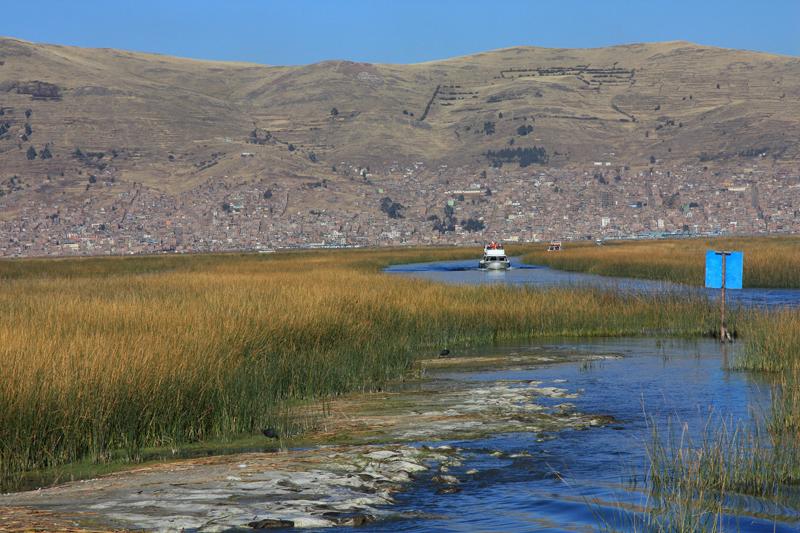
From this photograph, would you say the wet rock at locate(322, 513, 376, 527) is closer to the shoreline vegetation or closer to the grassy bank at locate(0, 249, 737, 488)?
the shoreline vegetation

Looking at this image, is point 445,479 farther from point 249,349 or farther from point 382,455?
point 249,349

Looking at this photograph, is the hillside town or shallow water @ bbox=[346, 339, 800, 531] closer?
shallow water @ bbox=[346, 339, 800, 531]

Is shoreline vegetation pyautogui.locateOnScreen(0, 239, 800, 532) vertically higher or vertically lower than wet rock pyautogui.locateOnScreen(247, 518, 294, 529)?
higher

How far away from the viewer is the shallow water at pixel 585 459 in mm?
10742

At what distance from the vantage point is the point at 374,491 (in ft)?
38.1

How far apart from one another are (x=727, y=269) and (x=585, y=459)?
592 inches

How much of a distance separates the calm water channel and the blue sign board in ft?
15.9

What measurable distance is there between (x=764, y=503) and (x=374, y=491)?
12.4 feet

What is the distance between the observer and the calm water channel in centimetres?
1072

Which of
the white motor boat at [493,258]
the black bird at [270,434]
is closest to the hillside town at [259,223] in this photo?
the white motor boat at [493,258]

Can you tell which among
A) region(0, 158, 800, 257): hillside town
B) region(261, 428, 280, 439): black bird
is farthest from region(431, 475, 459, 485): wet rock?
region(0, 158, 800, 257): hillside town

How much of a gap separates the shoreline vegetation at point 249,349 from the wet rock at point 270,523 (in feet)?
10.5

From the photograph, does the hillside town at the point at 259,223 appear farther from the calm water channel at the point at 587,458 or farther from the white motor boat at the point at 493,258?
the calm water channel at the point at 587,458

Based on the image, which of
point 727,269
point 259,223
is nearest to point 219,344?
point 727,269
